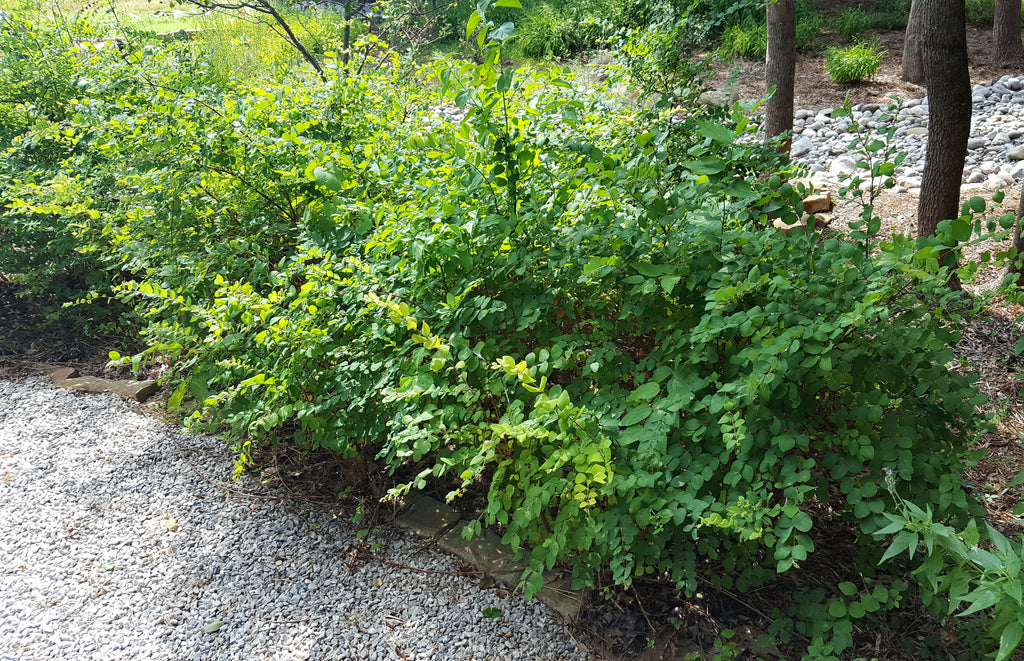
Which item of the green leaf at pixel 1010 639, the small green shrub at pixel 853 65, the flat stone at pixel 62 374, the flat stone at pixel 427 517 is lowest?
the flat stone at pixel 427 517

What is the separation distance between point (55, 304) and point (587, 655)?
14.7 ft

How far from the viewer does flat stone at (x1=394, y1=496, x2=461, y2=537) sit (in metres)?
2.64

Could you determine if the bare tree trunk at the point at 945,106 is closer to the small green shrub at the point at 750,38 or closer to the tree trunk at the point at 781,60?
the tree trunk at the point at 781,60

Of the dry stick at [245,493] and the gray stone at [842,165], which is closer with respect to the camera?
the dry stick at [245,493]

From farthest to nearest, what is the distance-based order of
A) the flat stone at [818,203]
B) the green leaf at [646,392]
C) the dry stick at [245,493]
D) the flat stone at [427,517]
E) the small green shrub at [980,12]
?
the small green shrub at [980,12] → the flat stone at [818,203] → the dry stick at [245,493] → the flat stone at [427,517] → the green leaf at [646,392]

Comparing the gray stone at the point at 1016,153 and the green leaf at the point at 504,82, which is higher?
the green leaf at the point at 504,82

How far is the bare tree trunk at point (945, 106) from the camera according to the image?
3.57 m

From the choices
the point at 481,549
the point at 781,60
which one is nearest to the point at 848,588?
the point at 481,549

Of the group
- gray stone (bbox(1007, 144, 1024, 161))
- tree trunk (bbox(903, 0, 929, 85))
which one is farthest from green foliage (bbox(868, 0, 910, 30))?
gray stone (bbox(1007, 144, 1024, 161))

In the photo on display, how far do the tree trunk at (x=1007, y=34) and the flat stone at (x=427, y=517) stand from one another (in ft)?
31.9

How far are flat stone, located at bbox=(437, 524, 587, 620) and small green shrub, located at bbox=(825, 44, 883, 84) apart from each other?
28.0 feet

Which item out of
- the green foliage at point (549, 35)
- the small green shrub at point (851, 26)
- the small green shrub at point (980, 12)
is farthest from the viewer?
the green foliage at point (549, 35)

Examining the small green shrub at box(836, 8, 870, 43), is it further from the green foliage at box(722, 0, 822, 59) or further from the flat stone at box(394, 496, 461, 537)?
the flat stone at box(394, 496, 461, 537)

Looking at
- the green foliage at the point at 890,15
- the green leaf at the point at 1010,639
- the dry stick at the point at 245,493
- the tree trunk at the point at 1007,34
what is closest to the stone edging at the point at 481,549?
the dry stick at the point at 245,493
